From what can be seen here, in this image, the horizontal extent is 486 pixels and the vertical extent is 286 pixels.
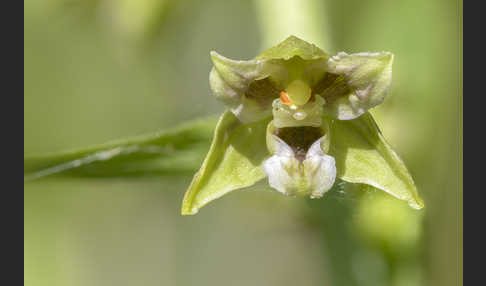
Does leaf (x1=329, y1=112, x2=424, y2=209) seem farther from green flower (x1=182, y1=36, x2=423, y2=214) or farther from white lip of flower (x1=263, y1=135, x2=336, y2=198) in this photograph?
white lip of flower (x1=263, y1=135, x2=336, y2=198)

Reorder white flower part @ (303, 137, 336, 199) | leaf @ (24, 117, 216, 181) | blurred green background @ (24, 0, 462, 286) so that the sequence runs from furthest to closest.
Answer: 1. blurred green background @ (24, 0, 462, 286)
2. leaf @ (24, 117, 216, 181)
3. white flower part @ (303, 137, 336, 199)

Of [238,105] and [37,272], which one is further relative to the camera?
[37,272]

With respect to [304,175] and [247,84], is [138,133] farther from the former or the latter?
[304,175]

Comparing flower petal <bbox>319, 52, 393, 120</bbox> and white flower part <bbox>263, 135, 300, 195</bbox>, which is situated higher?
flower petal <bbox>319, 52, 393, 120</bbox>

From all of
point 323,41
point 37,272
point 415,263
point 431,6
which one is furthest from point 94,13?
point 415,263

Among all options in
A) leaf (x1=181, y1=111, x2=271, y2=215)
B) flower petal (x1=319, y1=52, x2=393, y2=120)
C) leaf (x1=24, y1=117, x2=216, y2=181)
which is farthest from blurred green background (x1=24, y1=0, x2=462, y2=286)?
flower petal (x1=319, y1=52, x2=393, y2=120)

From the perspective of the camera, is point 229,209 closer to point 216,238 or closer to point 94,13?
point 216,238

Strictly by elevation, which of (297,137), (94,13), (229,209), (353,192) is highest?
(94,13)
